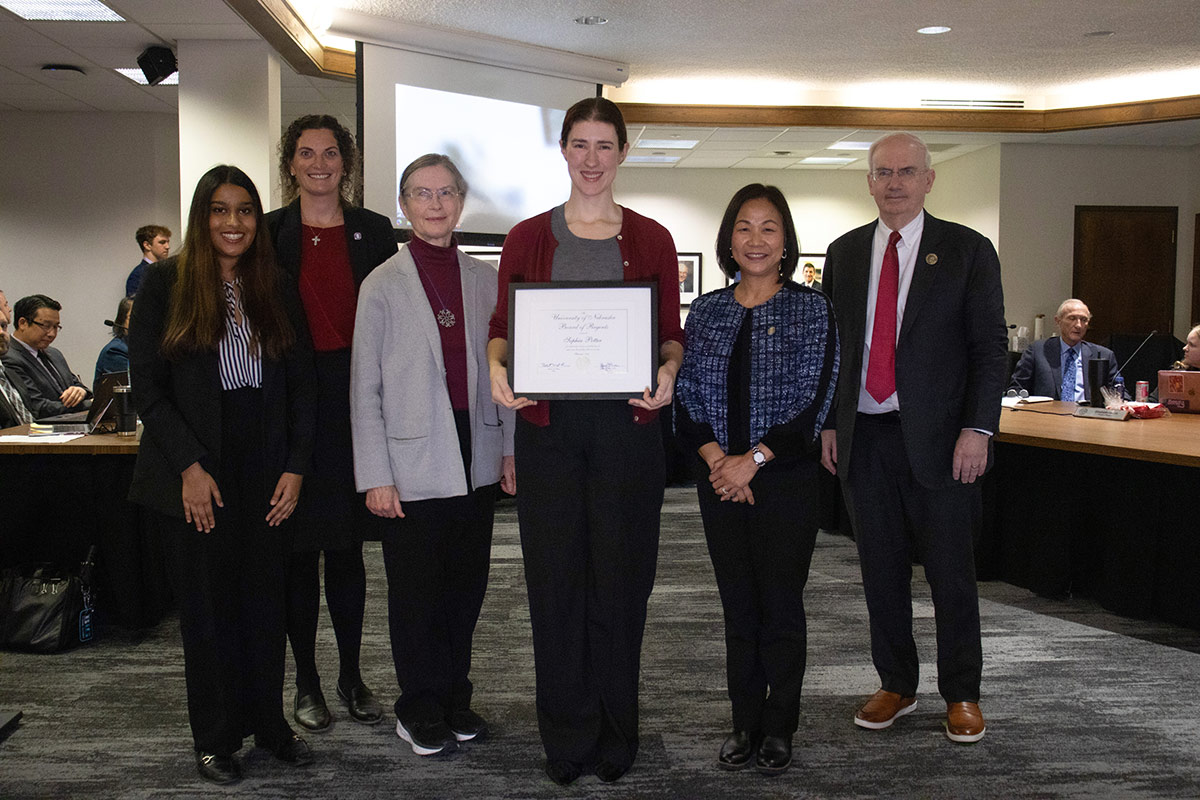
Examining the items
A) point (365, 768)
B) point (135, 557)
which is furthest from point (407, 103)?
point (365, 768)

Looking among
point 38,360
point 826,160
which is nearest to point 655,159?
point 826,160

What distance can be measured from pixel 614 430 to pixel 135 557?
245 cm

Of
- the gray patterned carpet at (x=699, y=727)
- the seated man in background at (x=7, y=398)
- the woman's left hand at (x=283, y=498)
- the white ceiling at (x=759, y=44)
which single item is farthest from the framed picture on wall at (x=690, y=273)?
the woman's left hand at (x=283, y=498)

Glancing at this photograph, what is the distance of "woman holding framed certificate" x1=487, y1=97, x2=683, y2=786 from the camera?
7.14 ft

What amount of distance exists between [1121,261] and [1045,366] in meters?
4.54

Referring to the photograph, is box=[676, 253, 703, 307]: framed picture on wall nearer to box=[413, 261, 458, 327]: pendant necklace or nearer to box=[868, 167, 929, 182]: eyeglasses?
box=[868, 167, 929, 182]: eyeglasses

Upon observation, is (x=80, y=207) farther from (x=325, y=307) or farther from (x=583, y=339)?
(x=583, y=339)

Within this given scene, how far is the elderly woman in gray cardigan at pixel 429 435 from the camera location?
7.71ft

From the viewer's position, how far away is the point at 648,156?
10.7 meters

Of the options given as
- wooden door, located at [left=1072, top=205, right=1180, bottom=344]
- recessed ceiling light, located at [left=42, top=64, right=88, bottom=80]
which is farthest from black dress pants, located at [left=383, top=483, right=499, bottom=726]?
wooden door, located at [left=1072, top=205, right=1180, bottom=344]

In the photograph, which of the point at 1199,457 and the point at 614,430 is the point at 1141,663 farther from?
the point at 614,430

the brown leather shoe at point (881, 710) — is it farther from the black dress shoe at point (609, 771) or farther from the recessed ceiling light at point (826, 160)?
the recessed ceiling light at point (826, 160)

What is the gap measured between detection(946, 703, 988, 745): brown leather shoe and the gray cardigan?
1.55 m

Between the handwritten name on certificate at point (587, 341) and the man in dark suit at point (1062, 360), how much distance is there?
4774mm
